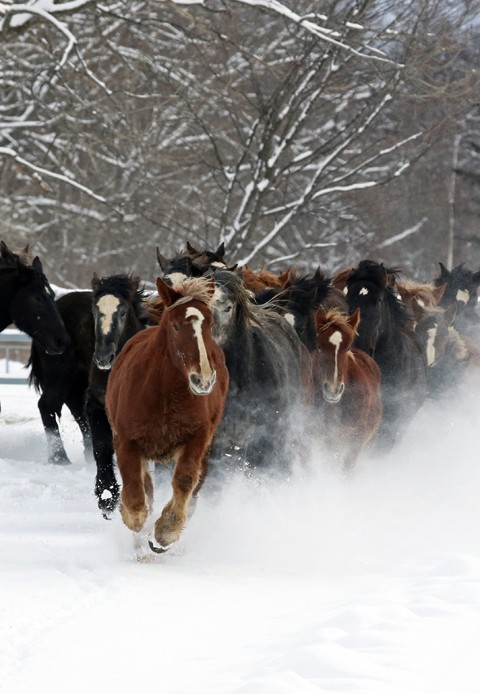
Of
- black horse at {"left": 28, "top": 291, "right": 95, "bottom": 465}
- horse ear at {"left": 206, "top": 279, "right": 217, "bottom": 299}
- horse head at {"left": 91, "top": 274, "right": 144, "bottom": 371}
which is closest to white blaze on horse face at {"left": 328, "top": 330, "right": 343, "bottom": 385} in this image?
horse head at {"left": 91, "top": 274, "right": 144, "bottom": 371}

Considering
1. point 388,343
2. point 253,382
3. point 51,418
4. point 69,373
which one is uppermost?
point 253,382

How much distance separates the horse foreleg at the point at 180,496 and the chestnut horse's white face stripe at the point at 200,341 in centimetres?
54

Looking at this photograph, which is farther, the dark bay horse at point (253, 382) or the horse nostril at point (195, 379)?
the dark bay horse at point (253, 382)

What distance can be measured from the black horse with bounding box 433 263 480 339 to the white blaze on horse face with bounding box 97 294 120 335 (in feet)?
21.1

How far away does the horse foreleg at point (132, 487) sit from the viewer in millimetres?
7016

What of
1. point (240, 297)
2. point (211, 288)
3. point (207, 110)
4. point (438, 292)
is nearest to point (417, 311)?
point (438, 292)

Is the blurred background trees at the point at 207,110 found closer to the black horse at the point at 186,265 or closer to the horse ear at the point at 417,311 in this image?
the horse ear at the point at 417,311

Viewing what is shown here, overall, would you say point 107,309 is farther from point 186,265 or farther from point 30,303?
point 30,303

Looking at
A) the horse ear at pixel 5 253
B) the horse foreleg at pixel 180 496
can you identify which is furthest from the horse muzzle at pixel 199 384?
the horse ear at pixel 5 253

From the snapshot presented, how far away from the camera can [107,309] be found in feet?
31.6

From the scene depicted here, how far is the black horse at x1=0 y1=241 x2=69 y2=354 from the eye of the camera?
11547 mm

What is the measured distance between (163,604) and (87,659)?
1092 mm

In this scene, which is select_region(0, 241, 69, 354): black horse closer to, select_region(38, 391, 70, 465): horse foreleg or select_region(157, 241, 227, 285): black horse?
select_region(38, 391, 70, 465): horse foreleg

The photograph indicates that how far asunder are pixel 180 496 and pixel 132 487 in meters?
0.27
